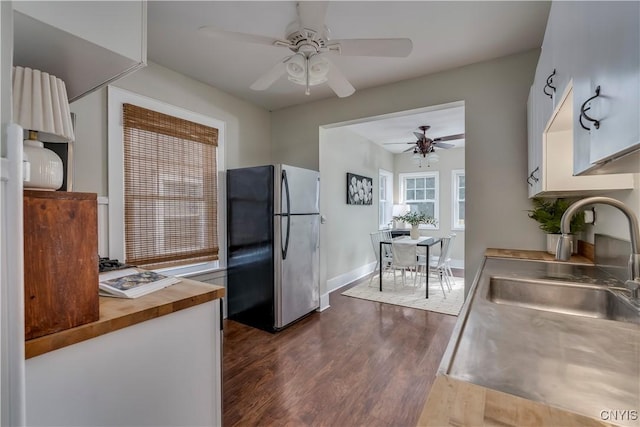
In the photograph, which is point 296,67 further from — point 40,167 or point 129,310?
point 129,310

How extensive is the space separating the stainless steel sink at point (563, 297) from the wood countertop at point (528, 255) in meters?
0.67

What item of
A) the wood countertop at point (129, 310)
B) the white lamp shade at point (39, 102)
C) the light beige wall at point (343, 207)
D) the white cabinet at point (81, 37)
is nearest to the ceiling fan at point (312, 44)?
the white cabinet at point (81, 37)

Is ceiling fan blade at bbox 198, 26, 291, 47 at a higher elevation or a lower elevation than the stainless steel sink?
higher

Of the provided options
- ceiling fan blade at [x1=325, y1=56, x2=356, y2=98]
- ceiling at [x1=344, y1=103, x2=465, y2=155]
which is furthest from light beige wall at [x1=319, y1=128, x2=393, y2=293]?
ceiling fan blade at [x1=325, y1=56, x2=356, y2=98]

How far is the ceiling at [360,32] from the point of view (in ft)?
6.41

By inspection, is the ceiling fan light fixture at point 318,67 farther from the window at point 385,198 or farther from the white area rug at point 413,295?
the window at point 385,198

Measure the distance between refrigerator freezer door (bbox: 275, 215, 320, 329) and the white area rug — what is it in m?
1.02

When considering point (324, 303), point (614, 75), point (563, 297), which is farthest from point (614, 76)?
point (324, 303)

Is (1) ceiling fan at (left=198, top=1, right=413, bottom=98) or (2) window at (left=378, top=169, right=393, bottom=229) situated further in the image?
(2) window at (left=378, top=169, right=393, bottom=229)

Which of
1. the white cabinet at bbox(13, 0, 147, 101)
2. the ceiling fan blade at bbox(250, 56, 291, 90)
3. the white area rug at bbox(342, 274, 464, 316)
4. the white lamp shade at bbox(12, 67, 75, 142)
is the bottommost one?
the white area rug at bbox(342, 274, 464, 316)

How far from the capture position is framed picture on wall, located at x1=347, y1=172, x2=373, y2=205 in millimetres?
4906

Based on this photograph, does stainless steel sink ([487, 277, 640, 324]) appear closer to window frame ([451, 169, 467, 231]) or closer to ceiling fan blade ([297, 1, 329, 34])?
ceiling fan blade ([297, 1, 329, 34])

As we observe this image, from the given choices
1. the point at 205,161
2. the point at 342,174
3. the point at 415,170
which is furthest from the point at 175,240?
the point at 415,170

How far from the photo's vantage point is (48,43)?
1.05m
